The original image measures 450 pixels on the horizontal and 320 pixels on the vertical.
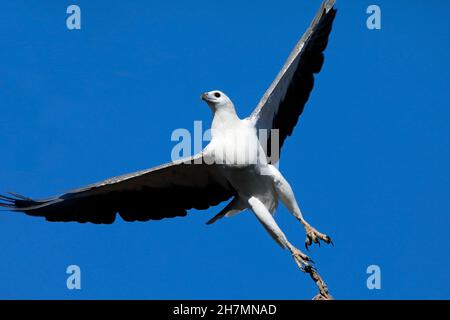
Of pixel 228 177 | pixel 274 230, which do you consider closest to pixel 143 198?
pixel 228 177

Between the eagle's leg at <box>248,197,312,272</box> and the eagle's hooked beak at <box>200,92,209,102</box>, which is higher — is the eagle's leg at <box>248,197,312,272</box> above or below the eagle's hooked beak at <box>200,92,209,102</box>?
below

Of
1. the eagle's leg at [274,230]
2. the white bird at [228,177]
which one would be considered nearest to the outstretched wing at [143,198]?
the white bird at [228,177]

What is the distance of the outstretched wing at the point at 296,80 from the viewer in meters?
25.6

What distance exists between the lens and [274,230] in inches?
951

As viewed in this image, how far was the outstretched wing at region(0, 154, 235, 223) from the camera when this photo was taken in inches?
1003

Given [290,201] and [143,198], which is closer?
[290,201]

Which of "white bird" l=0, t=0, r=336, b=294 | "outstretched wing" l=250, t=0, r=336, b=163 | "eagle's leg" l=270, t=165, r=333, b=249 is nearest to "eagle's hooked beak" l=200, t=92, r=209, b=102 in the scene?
"white bird" l=0, t=0, r=336, b=294

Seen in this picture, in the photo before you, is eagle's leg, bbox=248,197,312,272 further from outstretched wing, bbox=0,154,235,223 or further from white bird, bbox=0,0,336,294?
outstretched wing, bbox=0,154,235,223

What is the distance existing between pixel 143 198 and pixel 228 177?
6.57ft

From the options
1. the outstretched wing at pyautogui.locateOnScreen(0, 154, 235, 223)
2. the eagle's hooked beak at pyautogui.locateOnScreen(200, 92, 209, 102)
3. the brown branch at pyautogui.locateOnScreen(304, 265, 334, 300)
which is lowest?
the brown branch at pyautogui.locateOnScreen(304, 265, 334, 300)

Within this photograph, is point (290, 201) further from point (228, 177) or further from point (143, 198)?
point (143, 198)

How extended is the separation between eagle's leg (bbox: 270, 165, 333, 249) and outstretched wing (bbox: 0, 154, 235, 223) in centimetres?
125
